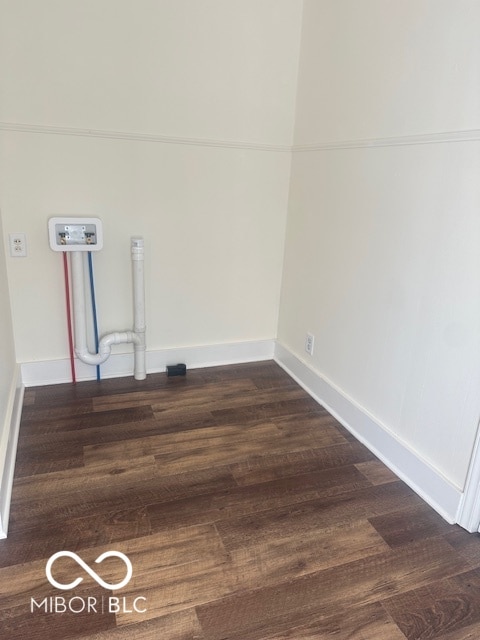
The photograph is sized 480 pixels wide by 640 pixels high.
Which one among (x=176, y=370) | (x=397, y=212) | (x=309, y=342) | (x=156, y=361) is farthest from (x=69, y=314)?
(x=397, y=212)

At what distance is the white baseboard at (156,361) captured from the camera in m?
2.66

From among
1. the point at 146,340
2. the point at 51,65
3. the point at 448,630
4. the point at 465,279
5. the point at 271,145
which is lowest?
the point at 448,630

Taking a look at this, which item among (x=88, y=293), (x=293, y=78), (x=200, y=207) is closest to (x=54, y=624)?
(x=88, y=293)

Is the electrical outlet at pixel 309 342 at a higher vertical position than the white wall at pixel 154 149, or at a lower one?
lower

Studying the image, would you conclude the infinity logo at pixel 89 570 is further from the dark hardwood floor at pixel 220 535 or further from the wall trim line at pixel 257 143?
the wall trim line at pixel 257 143

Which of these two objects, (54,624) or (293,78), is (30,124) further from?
(54,624)

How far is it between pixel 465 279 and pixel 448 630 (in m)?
1.15

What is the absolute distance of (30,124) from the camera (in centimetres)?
228

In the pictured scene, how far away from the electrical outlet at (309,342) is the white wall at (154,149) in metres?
0.52

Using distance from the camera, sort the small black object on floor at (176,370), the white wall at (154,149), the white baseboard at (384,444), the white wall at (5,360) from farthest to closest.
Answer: the small black object on floor at (176,370)
the white wall at (154,149)
the white wall at (5,360)
the white baseboard at (384,444)

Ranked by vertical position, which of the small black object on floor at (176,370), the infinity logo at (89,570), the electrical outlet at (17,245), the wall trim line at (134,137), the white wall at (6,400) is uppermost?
the wall trim line at (134,137)

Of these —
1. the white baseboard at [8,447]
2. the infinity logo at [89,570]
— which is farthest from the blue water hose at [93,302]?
the infinity logo at [89,570]

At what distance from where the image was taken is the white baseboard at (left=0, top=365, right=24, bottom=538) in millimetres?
1646

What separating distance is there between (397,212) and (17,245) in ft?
6.35
